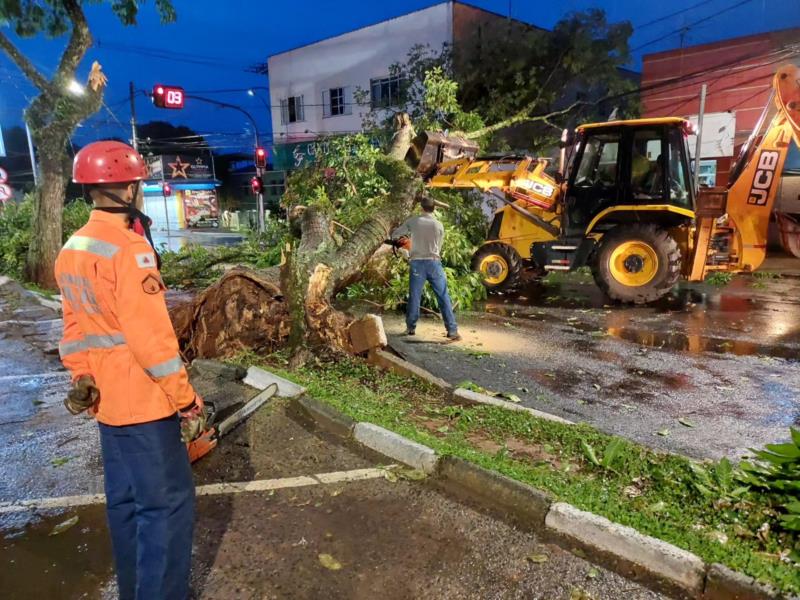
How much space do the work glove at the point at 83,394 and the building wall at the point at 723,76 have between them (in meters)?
16.9

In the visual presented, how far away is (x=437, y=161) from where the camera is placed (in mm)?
7945

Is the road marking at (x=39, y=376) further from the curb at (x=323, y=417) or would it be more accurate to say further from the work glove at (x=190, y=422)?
the work glove at (x=190, y=422)

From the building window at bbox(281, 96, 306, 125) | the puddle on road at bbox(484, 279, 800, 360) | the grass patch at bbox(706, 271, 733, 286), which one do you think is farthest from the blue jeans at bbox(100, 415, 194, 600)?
the building window at bbox(281, 96, 306, 125)

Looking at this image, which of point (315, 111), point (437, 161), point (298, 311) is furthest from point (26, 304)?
point (315, 111)

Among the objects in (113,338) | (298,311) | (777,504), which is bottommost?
(777,504)

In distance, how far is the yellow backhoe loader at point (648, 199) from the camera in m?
9.23

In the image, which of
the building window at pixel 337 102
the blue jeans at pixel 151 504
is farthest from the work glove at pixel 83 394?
the building window at pixel 337 102

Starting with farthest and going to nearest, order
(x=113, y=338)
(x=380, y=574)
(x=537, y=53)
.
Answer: (x=537, y=53) → (x=380, y=574) → (x=113, y=338)

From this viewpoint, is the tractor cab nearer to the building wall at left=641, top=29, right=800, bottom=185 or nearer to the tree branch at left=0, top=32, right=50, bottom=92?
the building wall at left=641, top=29, right=800, bottom=185

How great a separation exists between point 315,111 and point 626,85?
1565 cm

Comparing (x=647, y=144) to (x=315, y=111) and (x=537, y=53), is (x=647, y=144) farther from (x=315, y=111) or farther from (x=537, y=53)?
(x=315, y=111)

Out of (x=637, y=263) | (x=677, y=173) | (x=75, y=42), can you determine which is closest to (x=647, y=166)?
(x=677, y=173)

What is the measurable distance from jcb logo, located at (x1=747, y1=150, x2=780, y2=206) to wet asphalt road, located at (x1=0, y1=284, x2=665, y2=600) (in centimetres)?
856

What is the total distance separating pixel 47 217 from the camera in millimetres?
12961
